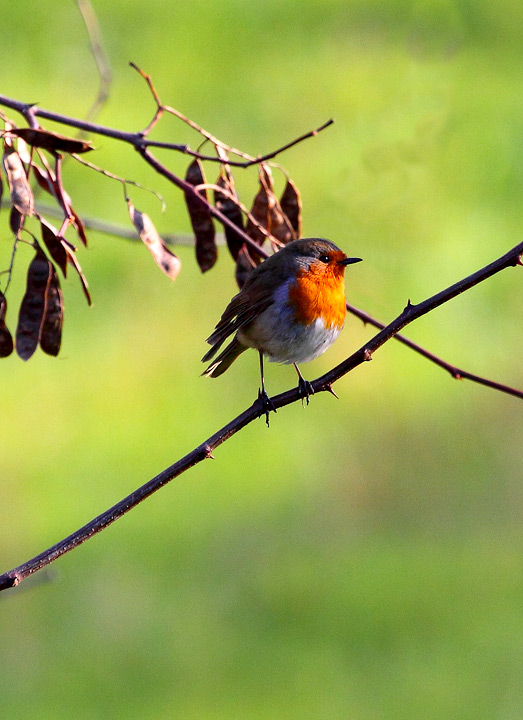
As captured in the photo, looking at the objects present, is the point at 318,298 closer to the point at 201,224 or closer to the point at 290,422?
the point at 201,224

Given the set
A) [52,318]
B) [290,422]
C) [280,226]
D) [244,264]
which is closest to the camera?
[52,318]

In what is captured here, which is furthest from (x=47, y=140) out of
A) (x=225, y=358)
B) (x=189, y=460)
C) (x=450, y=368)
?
(x=225, y=358)

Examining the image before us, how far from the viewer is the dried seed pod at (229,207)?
8.46 ft

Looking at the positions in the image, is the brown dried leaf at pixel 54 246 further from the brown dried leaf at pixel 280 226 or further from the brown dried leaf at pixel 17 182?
the brown dried leaf at pixel 280 226

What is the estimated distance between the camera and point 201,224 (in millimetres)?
2529

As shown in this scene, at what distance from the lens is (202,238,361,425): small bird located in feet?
9.21

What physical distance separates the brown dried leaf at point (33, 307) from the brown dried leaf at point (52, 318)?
0.05 ft

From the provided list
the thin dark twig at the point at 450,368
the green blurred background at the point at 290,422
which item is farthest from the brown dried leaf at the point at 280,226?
the green blurred background at the point at 290,422

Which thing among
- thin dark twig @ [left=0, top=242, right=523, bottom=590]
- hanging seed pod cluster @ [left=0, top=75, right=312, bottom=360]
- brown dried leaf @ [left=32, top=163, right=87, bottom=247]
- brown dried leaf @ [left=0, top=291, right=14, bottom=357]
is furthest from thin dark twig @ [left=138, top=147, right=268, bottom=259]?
thin dark twig @ [left=0, top=242, right=523, bottom=590]

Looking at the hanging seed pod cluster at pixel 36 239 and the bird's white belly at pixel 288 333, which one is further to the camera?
the bird's white belly at pixel 288 333

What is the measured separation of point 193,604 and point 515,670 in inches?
64.0

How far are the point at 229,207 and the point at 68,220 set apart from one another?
0.77 meters

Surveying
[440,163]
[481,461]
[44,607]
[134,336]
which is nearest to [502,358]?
[481,461]

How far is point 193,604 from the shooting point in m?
5.07
